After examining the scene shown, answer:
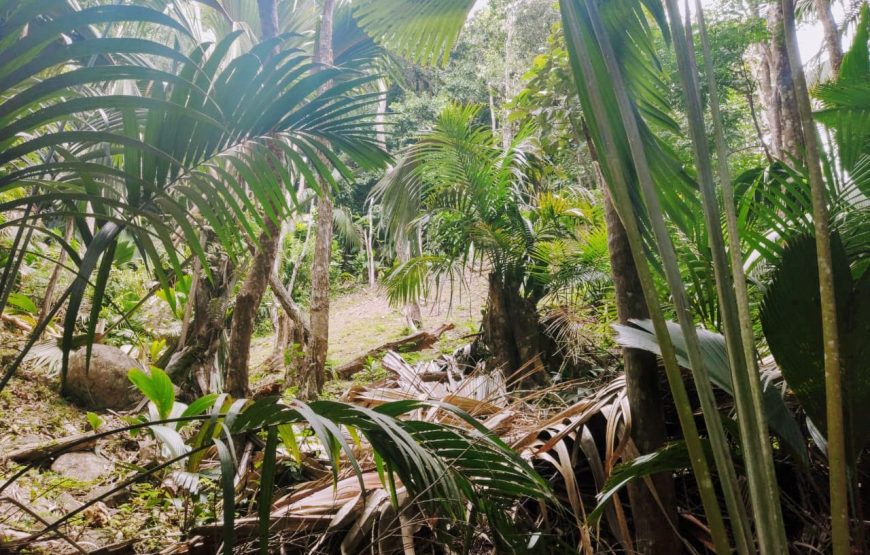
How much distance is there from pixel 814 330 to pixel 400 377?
2.33 metres

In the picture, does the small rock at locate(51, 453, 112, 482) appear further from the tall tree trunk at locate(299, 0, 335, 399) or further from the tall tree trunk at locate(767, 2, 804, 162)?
the tall tree trunk at locate(767, 2, 804, 162)

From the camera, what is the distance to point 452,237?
332 cm

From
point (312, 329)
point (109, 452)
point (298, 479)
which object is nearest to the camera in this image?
point (298, 479)

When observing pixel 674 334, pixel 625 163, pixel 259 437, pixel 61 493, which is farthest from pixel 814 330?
pixel 61 493

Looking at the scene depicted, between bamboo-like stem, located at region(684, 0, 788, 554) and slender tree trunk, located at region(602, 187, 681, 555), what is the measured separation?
550 mm

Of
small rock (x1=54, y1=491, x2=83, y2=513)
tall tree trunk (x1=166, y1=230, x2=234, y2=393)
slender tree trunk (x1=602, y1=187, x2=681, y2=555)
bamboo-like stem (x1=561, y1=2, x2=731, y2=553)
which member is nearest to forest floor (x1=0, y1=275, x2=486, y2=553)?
small rock (x1=54, y1=491, x2=83, y2=513)

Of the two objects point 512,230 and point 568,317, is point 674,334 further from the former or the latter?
point 512,230

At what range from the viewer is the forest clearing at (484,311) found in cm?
92

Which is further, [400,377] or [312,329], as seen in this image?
[312,329]

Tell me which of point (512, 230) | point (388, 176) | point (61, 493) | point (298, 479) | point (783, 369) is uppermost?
point (388, 176)

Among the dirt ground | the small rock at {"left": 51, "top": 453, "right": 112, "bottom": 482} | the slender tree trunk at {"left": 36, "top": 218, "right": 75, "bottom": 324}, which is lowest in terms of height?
the dirt ground

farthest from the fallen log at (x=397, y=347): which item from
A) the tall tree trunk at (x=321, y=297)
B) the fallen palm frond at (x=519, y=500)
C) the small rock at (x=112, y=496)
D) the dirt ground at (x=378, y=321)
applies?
the fallen palm frond at (x=519, y=500)

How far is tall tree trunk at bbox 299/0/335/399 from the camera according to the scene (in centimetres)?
439

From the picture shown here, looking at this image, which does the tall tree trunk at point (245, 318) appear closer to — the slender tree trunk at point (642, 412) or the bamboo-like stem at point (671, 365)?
the slender tree trunk at point (642, 412)
